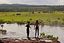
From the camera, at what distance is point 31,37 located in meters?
6.10

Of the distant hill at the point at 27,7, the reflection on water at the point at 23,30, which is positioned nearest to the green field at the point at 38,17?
the distant hill at the point at 27,7

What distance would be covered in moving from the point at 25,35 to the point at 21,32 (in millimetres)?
341

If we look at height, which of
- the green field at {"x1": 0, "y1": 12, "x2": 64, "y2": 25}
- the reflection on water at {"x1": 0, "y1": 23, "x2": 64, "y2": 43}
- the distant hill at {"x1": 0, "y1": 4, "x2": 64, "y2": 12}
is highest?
the distant hill at {"x1": 0, "y1": 4, "x2": 64, "y2": 12}

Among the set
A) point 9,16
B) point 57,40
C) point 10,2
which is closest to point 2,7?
point 10,2

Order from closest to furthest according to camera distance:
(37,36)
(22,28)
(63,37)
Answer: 1. (37,36)
2. (63,37)
3. (22,28)

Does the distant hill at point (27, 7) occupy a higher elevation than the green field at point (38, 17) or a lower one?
higher

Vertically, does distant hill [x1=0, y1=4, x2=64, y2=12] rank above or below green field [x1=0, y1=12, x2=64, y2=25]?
above

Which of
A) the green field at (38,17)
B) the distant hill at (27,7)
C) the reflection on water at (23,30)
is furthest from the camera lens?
the reflection on water at (23,30)

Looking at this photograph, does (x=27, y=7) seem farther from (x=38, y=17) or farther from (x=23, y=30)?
(x=23, y=30)

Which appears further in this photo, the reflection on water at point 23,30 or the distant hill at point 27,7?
the reflection on water at point 23,30

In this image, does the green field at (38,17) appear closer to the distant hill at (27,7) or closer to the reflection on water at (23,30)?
the distant hill at (27,7)

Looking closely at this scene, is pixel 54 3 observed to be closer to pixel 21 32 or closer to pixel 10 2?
pixel 10 2

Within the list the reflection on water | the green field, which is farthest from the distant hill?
the reflection on water

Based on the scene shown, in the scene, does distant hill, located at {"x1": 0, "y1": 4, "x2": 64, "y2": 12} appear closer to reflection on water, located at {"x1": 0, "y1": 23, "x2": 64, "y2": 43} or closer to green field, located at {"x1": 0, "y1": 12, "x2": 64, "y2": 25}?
green field, located at {"x1": 0, "y1": 12, "x2": 64, "y2": 25}
